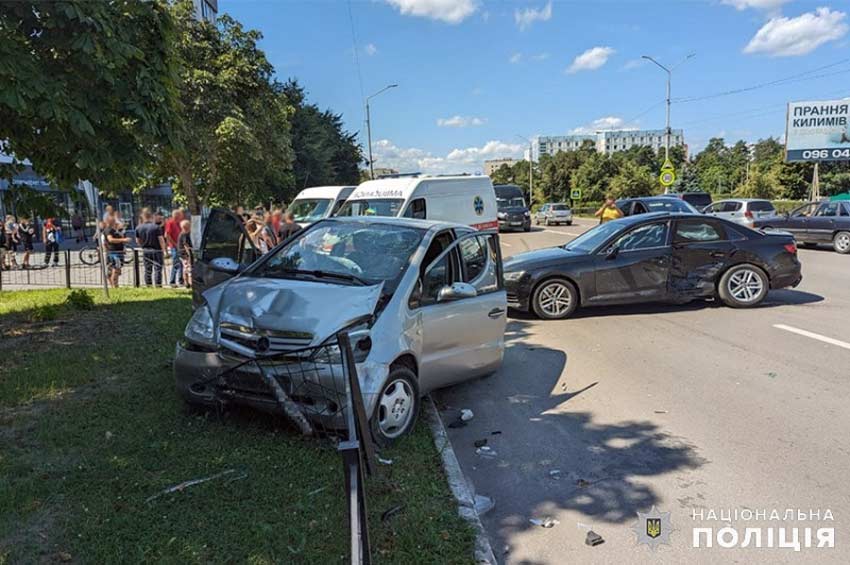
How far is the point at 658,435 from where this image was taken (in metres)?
4.82

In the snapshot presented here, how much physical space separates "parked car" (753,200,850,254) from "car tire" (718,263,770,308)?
37.9 feet

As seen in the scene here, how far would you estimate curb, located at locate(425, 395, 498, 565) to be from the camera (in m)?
3.16

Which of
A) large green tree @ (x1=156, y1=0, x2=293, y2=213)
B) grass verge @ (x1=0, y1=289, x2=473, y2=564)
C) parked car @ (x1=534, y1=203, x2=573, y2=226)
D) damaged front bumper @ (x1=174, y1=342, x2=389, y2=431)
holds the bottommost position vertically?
grass verge @ (x1=0, y1=289, x2=473, y2=564)

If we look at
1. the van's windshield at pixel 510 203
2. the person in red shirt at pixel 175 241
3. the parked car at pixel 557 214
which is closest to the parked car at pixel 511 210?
the van's windshield at pixel 510 203

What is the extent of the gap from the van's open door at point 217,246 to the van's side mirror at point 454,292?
230 centimetres

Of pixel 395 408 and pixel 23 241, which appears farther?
pixel 23 241

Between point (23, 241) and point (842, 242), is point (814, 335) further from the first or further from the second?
point (23, 241)

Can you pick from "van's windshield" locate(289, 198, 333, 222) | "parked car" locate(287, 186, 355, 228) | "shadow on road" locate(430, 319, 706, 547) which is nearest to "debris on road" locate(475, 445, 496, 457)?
"shadow on road" locate(430, 319, 706, 547)

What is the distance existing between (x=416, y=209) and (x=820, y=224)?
1379 centimetres

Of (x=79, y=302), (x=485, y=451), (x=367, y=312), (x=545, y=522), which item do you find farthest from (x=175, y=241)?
(x=545, y=522)

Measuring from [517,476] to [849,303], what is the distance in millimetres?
9048

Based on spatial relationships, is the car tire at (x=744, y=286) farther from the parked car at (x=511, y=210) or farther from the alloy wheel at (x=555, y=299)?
the parked car at (x=511, y=210)

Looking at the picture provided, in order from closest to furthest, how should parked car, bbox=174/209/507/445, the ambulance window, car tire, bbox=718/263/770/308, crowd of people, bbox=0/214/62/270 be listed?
parked car, bbox=174/209/507/445
car tire, bbox=718/263/770/308
the ambulance window
crowd of people, bbox=0/214/62/270

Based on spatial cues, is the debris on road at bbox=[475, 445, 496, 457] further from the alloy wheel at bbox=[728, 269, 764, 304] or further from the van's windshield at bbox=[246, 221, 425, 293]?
the alloy wheel at bbox=[728, 269, 764, 304]
